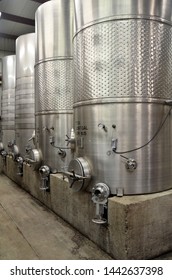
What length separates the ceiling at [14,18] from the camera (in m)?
4.92

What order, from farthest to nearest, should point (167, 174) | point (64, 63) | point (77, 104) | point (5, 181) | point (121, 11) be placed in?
point (5, 181)
point (64, 63)
point (77, 104)
point (167, 174)
point (121, 11)

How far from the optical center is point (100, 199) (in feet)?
6.30

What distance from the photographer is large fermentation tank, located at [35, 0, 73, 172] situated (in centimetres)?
294

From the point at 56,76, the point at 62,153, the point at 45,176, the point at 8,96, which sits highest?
the point at 8,96

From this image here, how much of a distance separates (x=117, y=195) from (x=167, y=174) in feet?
1.70

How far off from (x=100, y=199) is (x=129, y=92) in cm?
92

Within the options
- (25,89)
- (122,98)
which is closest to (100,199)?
(122,98)

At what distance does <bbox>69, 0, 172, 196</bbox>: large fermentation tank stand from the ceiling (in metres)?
3.63

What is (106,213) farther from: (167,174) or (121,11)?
(121,11)

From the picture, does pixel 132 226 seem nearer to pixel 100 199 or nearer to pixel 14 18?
pixel 100 199

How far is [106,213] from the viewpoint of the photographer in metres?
1.95

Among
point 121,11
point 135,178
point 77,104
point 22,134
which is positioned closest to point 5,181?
point 22,134

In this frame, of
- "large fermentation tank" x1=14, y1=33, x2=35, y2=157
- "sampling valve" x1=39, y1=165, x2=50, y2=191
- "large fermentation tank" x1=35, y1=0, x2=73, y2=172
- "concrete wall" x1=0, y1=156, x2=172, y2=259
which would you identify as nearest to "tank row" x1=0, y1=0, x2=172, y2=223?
"concrete wall" x1=0, y1=156, x2=172, y2=259

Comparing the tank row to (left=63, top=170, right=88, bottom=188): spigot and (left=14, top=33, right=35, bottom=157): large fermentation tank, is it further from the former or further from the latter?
(left=14, top=33, right=35, bottom=157): large fermentation tank
